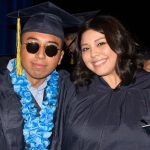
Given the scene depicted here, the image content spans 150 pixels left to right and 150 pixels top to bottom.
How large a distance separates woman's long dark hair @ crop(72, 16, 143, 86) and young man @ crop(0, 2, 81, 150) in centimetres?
17

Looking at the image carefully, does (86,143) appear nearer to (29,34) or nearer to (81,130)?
(81,130)

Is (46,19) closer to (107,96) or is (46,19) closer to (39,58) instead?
(39,58)

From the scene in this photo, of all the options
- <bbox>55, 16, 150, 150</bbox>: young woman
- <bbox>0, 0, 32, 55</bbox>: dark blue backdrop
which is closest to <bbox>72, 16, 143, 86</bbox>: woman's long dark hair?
<bbox>55, 16, 150, 150</bbox>: young woman

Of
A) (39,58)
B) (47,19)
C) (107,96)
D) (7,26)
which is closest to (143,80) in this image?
(107,96)

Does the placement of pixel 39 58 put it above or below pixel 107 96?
above

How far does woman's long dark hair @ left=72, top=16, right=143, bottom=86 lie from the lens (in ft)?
6.45

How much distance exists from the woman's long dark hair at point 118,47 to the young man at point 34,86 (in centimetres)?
17

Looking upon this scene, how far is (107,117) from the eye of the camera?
1.87 meters

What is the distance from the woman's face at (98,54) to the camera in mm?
1931

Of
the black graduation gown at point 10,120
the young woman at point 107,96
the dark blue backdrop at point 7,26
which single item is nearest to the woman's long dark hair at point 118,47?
the young woman at point 107,96

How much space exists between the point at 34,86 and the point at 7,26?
4.65 feet

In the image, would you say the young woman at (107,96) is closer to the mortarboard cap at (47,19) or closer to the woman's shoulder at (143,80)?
the woman's shoulder at (143,80)

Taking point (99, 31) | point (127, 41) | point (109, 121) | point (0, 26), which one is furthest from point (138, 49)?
point (0, 26)

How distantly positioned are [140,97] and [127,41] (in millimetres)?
418
